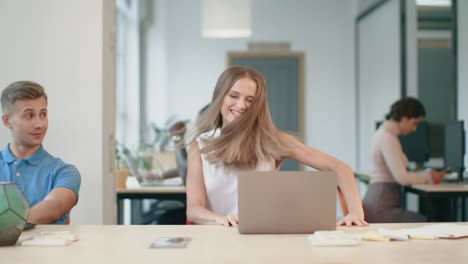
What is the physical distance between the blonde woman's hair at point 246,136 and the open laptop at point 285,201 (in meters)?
0.63

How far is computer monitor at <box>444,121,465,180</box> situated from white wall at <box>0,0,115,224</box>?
297 centimetres

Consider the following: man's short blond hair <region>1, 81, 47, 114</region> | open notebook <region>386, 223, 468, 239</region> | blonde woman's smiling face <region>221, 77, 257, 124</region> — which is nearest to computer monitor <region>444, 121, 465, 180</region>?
blonde woman's smiling face <region>221, 77, 257, 124</region>

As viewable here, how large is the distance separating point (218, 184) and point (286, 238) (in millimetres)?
839

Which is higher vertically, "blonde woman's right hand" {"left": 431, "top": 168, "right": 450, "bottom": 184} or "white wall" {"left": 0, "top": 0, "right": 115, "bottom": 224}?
"white wall" {"left": 0, "top": 0, "right": 115, "bottom": 224}

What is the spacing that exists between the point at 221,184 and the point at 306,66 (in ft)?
23.5

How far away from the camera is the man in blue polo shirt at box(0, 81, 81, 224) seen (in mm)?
2717

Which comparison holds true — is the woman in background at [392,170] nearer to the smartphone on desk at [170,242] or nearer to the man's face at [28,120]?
the man's face at [28,120]

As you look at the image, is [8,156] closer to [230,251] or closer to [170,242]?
[170,242]

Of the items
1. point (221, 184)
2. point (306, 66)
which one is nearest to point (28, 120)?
point (221, 184)

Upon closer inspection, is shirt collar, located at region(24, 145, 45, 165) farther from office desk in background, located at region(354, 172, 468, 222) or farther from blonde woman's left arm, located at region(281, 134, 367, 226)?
office desk in background, located at region(354, 172, 468, 222)

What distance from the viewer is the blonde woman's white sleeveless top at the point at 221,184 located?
2732mm

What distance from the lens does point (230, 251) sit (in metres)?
1.74

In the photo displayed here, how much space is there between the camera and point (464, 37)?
6.32 m

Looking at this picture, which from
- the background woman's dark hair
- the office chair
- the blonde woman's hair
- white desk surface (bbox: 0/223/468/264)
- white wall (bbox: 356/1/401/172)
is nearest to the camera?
white desk surface (bbox: 0/223/468/264)
